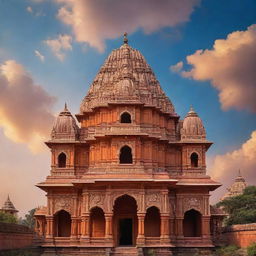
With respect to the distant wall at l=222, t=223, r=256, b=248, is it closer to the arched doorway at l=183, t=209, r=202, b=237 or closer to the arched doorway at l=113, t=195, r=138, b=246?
the arched doorway at l=183, t=209, r=202, b=237

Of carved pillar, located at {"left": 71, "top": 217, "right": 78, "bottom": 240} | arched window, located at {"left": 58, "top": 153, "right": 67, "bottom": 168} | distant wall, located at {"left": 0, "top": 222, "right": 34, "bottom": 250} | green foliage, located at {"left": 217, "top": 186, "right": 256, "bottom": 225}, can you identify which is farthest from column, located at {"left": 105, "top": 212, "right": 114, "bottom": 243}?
green foliage, located at {"left": 217, "top": 186, "right": 256, "bottom": 225}

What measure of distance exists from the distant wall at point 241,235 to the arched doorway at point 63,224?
1015 centimetres

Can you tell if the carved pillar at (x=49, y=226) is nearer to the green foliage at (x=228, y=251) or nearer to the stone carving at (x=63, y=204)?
the stone carving at (x=63, y=204)

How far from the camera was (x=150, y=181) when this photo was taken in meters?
29.5

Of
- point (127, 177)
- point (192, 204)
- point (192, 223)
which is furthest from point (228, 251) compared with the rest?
point (127, 177)

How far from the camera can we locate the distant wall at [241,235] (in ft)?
91.9

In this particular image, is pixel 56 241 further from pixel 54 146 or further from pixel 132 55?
pixel 132 55

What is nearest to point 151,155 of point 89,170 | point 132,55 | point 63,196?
point 89,170

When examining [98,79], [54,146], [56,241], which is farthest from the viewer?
[98,79]

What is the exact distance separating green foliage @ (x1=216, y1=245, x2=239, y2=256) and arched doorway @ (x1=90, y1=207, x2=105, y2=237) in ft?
23.3

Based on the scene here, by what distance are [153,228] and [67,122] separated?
8994mm

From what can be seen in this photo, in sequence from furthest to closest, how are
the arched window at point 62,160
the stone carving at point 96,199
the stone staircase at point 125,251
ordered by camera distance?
the arched window at point 62,160, the stone carving at point 96,199, the stone staircase at point 125,251

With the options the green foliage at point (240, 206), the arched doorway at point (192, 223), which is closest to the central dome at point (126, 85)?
the arched doorway at point (192, 223)

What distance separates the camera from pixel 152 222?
3183 centimetres
